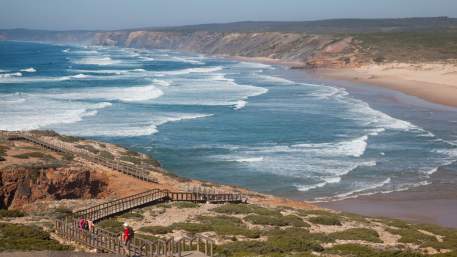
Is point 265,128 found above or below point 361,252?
below

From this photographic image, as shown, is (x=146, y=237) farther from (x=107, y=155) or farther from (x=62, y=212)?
(x=107, y=155)

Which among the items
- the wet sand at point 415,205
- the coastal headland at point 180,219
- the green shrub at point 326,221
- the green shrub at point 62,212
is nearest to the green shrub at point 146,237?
the coastal headland at point 180,219

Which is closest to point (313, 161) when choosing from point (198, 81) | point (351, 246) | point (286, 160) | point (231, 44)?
point (286, 160)

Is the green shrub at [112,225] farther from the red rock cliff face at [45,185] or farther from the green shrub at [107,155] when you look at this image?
the green shrub at [107,155]

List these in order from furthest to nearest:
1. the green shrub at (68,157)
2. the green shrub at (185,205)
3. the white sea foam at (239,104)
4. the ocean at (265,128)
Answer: the white sea foam at (239,104) < the ocean at (265,128) < the green shrub at (68,157) < the green shrub at (185,205)

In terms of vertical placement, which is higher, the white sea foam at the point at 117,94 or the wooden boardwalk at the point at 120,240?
the wooden boardwalk at the point at 120,240

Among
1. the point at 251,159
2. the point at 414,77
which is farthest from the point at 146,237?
the point at 414,77

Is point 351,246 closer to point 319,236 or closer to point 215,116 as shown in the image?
point 319,236
